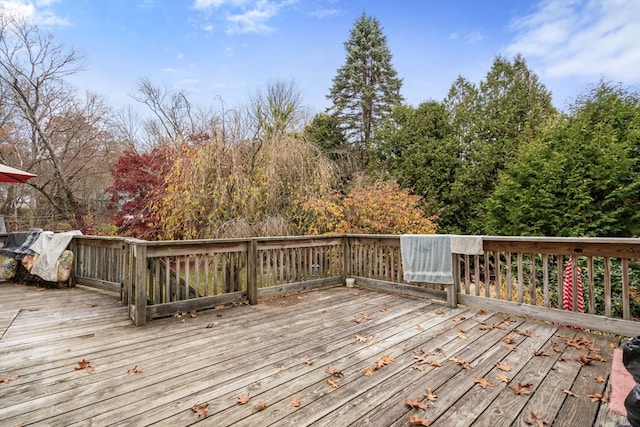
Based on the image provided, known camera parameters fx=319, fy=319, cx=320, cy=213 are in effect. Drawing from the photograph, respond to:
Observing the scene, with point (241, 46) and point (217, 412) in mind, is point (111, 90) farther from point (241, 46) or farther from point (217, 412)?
point (217, 412)

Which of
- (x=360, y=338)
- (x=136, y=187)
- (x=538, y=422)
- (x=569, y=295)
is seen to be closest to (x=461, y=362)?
(x=538, y=422)

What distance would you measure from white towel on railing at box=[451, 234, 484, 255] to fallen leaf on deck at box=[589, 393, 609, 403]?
6.54 feet

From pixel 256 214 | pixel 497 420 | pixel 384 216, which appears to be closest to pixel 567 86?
pixel 384 216

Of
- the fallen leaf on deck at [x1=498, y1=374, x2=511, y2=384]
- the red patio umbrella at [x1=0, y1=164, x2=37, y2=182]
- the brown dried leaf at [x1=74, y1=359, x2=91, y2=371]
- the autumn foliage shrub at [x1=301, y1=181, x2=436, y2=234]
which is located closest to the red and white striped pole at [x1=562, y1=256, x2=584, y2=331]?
the fallen leaf on deck at [x1=498, y1=374, x2=511, y2=384]

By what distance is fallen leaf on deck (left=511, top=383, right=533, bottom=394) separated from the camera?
2062 mm

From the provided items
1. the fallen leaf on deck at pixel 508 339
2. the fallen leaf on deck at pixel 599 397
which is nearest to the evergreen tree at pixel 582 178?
the fallen leaf on deck at pixel 508 339

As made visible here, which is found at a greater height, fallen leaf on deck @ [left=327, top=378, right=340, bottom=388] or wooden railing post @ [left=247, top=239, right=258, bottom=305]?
wooden railing post @ [left=247, top=239, right=258, bottom=305]

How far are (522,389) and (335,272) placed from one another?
3.62 meters

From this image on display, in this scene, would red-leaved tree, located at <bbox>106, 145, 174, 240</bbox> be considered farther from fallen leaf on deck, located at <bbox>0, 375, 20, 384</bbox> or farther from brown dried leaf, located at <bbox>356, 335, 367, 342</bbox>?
brown dried leaf, located at <bbox>356, 335, 367, 342</bbox>

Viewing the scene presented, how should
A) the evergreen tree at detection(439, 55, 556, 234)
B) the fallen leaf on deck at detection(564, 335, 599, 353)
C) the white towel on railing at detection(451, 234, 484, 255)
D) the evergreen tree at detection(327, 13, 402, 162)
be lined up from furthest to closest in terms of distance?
the evergreen tree at detection(327, 13, 402, 162)
the evergreen tree at detection(439, 55, 556, 234)
the white towel on railing at detection(451, 234, 484, 255)
the fallen leaf on deck at detection(564, 335, 599, 353)

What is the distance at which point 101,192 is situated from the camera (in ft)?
44.4

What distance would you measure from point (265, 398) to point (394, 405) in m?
0.80

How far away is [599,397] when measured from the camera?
77.5 inches

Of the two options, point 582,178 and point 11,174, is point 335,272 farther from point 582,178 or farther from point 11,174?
point 11,174
